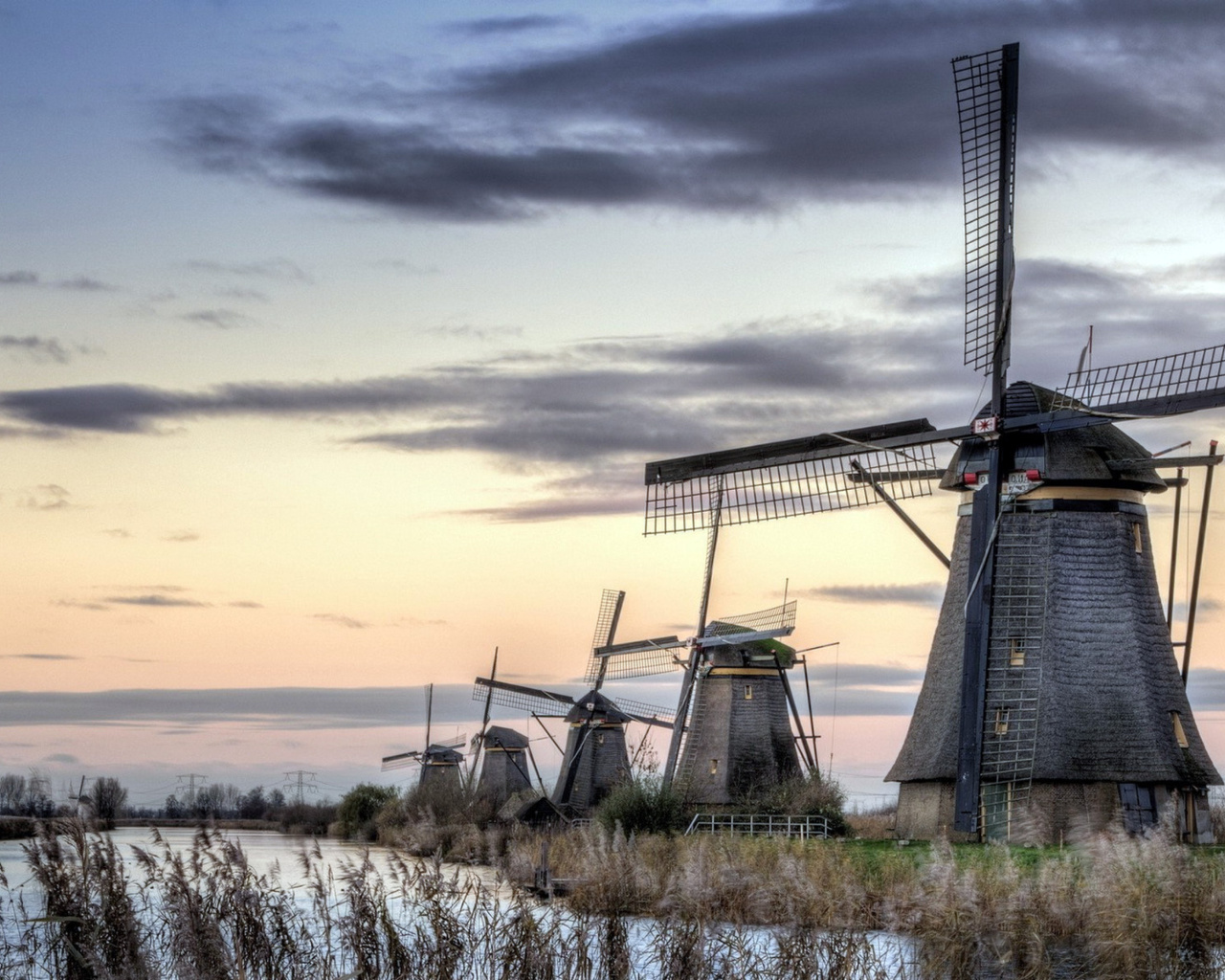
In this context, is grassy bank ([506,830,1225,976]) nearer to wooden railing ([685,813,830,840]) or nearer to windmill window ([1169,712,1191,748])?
windmill window ([1169,712,1191,748])

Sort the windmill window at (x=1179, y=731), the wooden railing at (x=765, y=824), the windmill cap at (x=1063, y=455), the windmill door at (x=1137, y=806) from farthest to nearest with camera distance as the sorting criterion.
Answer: the wooden railing at (x=765, y=824), the windmill window at (x=1179, y=731), the windmill cap at (x=1063, y=455), the windmill door at (x=1137, y=806)

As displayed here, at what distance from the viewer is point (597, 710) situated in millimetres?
41219

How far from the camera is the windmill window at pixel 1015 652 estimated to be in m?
21.3

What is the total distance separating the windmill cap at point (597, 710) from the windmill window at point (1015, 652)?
21.0 m

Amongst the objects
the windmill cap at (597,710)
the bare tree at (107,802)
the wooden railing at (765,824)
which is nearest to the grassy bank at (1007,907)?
the bare tree at (107,802)

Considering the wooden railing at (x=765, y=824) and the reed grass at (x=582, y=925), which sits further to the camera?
the wooden railing at (x=765, y=824)

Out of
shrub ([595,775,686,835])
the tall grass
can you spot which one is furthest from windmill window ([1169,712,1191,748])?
the tall grass

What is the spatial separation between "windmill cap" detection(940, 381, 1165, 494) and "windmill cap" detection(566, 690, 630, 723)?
20396mm

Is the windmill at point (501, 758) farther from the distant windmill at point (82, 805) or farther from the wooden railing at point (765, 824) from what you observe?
the distant windmill at point (82, 805)

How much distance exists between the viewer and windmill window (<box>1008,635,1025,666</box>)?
2127 cm

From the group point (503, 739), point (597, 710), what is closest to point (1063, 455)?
point (597, 710)

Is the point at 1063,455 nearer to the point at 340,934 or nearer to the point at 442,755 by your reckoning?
the point at 340,934

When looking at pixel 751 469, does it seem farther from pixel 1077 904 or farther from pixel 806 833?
pixel 1077 904

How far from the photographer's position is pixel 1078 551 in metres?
21.2
